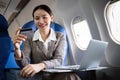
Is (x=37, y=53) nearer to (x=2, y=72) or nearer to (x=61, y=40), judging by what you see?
(x=61, y=40)

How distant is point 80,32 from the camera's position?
8.46 feet

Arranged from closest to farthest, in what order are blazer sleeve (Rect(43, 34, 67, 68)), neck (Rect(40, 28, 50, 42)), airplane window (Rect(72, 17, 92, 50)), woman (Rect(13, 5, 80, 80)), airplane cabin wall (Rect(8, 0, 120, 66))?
blazer sleeve (Rect(43, 34, 67, 68)) < woman (Rect(13, 5, 80, 80)) < neck (Rect(40, 28, 50, 42)) < airplane cabin wall (Rect(8, 0, 120, 66)) < airplane window (Rect(72, 17, 92, 50))

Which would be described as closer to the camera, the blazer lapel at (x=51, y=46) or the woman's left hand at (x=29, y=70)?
the woman's left hand at (x=29, y=70)

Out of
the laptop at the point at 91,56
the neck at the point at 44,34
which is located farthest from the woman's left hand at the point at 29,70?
the neck at the point at 44,34

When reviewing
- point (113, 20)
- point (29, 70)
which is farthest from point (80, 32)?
point (29, 70)

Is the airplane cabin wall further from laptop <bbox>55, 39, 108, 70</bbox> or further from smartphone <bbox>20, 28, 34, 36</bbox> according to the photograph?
smartphone <bbox>20, 28, 34, 36</bbox>

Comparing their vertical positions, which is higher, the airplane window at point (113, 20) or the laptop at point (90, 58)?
the airplane window at point (113, 20)

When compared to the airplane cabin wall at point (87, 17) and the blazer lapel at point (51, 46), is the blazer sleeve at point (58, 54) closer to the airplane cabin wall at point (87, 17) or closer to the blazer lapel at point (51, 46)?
the blazer lapel at point (51, 46)

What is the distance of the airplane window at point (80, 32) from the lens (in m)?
2.43

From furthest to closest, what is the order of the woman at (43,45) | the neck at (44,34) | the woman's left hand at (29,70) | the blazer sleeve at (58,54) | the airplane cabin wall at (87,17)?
1. the airplane cabin wall at (87,17)
2. the neck at (44,34)
3. the woman at (43,45)
4. the blazer sleeve at (58,54)
5. the woman's left hand at (29,70)

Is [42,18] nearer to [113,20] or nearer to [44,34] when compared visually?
[44,34]

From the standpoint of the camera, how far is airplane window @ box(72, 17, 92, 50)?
2.43 m

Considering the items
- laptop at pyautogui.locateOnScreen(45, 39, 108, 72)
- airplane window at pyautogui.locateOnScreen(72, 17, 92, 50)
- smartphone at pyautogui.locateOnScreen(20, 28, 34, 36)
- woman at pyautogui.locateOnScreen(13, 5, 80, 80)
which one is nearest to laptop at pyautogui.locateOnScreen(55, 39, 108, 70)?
laptop at pyautogui.locateOnScreen(45, 39, 108, 72)

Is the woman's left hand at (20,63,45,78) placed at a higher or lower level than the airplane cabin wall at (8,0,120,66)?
lower
